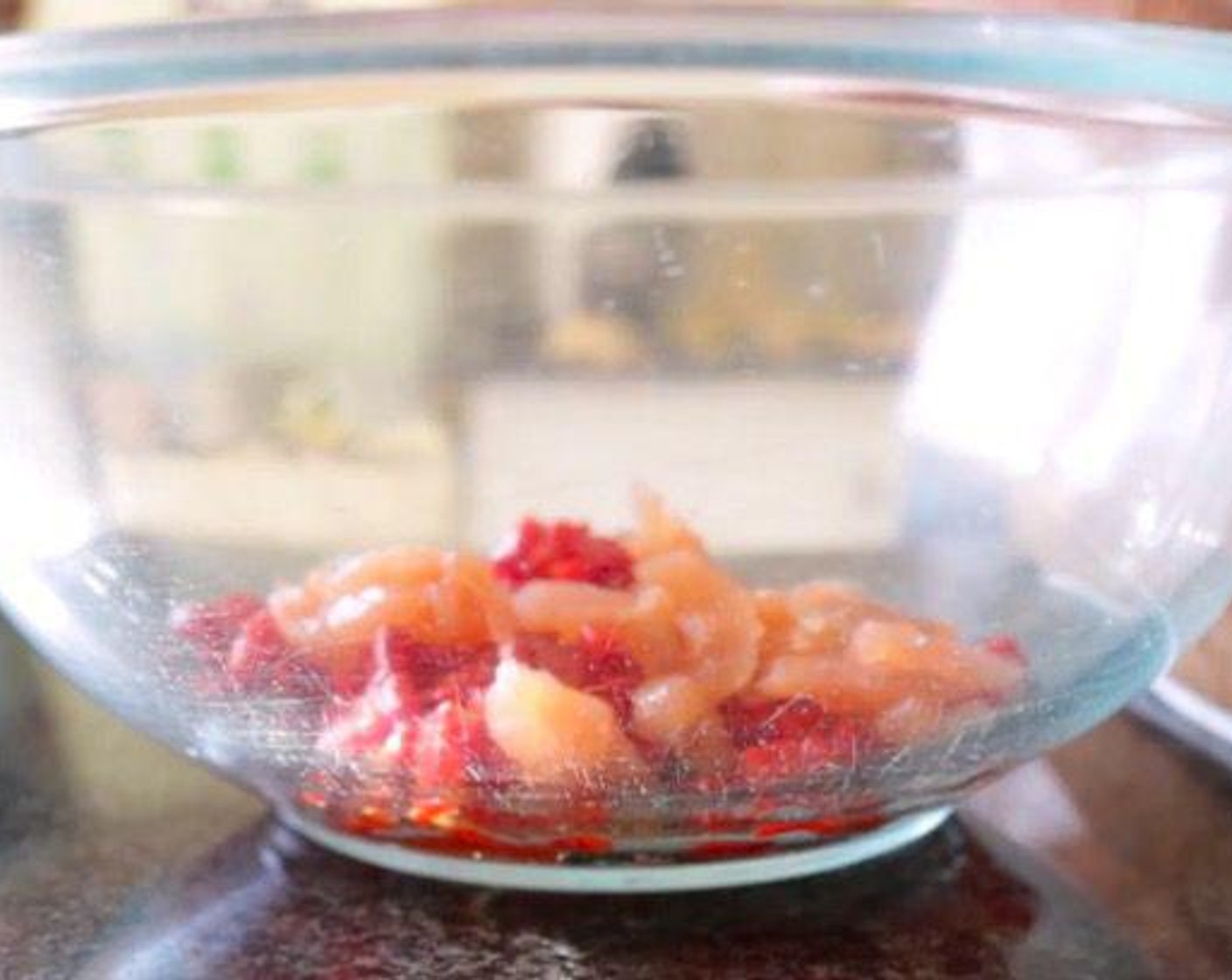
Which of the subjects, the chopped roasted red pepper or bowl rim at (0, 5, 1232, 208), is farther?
the chopped roasted red pepper

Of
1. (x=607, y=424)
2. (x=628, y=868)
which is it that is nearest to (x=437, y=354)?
(x=607, y=424)

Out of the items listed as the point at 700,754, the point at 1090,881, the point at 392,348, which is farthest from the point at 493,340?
the point at 1090,881

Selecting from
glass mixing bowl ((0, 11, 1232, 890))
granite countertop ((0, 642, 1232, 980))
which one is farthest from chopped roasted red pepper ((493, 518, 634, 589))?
granite countertop ((0, 642, 1232, 980))

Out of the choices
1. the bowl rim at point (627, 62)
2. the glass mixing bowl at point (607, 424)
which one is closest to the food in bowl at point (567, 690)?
the glass mixing bowl at point (607, 424)

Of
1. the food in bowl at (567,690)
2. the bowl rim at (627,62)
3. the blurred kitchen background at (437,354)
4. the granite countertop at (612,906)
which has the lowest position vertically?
the granite countertop at (612,906)

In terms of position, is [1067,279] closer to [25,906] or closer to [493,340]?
[493,340]

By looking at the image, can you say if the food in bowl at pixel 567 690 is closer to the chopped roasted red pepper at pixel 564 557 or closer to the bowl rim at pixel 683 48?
the chopped roasted red pepper at pixel 564 557

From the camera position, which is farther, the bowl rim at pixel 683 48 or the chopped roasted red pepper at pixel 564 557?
the chopped roasted red pepper at pixel 564 557

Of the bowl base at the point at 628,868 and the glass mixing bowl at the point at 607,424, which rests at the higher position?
the glass mixing bowl at the point at 607,424

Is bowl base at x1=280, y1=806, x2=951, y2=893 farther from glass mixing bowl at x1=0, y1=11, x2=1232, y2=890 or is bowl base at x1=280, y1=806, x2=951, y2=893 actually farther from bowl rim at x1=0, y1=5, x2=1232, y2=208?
bowl rim at x1=0, y1=5, x2=1232, y2=208
